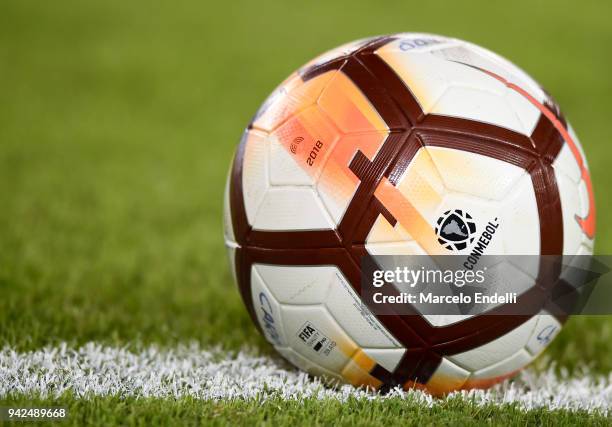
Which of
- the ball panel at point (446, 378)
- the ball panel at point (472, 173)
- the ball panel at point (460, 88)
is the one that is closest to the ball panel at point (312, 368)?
the ball panel at point (446, 378)

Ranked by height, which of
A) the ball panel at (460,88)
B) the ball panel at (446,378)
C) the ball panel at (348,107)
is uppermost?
the ball panel at (460,88)

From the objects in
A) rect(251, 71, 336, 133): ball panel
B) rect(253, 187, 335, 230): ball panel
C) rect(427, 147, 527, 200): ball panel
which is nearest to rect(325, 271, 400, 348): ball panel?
rect(253, 187, 335, 230): ball panel

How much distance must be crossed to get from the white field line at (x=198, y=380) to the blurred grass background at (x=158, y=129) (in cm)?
23

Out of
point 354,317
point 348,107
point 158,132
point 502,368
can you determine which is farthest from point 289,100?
point 158,132

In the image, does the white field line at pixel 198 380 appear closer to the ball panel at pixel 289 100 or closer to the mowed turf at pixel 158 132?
the mowed turf at pixel 158 132

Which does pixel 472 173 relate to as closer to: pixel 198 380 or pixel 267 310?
pixel 267 310

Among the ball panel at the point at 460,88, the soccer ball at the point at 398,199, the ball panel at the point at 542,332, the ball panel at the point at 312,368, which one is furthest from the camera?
the ball panel at the point at 312,368

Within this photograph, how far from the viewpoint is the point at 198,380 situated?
2.86 m

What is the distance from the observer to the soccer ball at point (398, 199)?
2514 millimetres

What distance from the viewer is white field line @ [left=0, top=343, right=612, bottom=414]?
2.67 metres

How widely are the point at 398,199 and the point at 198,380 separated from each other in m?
1.10

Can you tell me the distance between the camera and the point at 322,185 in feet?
8.45

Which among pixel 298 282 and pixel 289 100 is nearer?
pixel 298 282

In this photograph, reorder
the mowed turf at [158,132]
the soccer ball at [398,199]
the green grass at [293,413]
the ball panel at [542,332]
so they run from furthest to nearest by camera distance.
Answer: the mowed turf at [158,132], the ball panel at [542,332], the soccer ball at [398,199], the green grass at [293,413]
